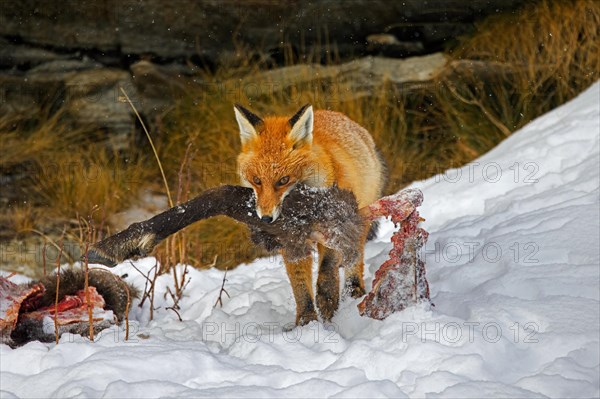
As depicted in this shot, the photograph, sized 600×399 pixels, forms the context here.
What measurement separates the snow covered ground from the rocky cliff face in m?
5.76

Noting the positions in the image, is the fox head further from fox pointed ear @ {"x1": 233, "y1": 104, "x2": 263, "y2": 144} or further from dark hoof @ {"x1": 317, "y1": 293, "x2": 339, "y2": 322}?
dark hoof @ {"x1": 317, "y1": 293, "x2": 339, "y2": 322}

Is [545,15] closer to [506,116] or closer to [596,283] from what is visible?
[506,116]

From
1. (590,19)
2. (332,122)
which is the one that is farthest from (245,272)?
(590,19)

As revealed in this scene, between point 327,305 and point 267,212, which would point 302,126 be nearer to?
point 267,212

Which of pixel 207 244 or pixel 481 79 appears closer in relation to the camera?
pixel 207 244

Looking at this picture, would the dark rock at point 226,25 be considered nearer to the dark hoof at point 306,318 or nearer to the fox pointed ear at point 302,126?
the fox pointed ear at point 302,126

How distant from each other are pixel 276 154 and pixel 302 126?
0.74 feet

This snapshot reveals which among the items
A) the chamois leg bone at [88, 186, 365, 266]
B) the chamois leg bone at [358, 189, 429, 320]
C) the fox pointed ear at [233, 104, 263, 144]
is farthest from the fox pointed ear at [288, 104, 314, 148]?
the chamois leg bone at [358, 189, 429, 320]

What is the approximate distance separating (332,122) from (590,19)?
5.45m

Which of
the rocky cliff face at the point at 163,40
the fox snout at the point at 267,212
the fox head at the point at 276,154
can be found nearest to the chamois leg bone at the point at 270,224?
the fox snout at the point at 267,212

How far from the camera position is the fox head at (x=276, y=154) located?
12.0 feet

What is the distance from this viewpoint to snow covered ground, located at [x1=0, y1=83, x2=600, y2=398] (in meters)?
2.66

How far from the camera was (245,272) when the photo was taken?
17.1 feet

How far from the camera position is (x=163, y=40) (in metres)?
10.0
